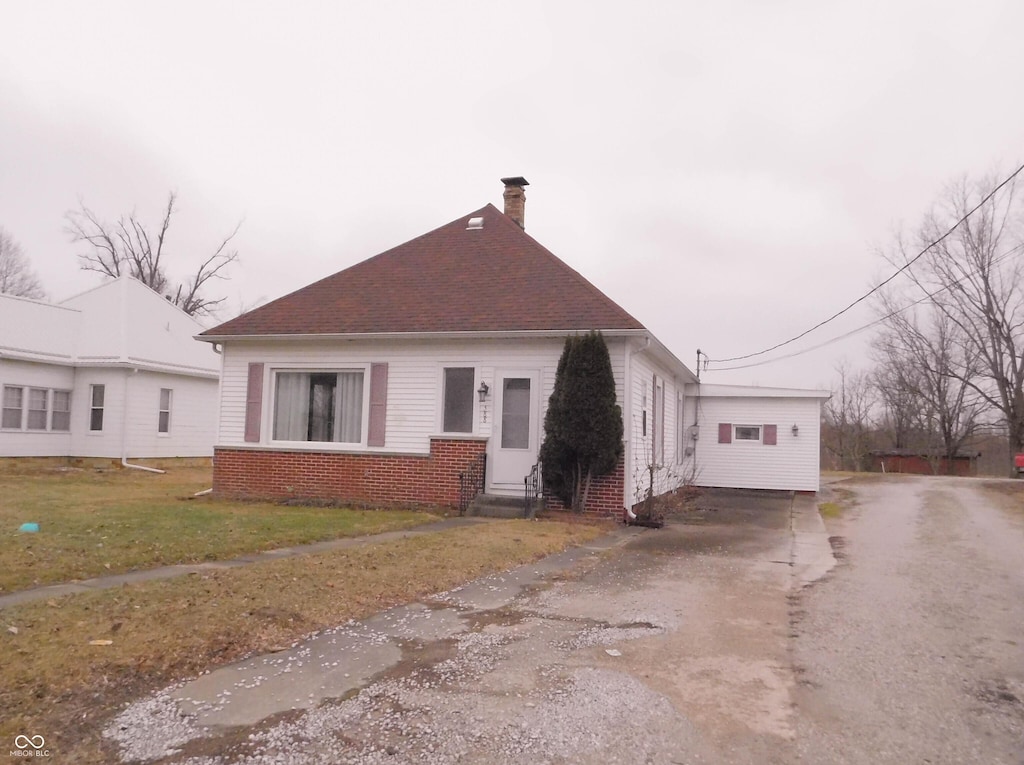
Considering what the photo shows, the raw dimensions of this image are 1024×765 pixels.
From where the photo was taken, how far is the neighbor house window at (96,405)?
70.3ft

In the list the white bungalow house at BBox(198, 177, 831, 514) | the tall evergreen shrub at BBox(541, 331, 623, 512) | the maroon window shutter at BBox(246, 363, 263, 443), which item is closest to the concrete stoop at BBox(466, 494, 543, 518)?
the white bungalow house at BBox(198, 177, 831, 514)

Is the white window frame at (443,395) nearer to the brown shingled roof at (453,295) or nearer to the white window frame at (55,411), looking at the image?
the brown shingled roof at (453,295)

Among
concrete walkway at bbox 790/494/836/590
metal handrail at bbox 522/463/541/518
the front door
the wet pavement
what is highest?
the front door

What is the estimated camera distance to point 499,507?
12969 millimetres

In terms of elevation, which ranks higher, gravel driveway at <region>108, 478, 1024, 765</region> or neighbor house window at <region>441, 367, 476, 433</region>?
neighbor house window at <region>441, 367, 476, 433</region>

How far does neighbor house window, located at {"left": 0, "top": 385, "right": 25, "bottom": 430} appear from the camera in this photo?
20.0 m

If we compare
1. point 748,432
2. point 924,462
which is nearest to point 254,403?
point 748,432

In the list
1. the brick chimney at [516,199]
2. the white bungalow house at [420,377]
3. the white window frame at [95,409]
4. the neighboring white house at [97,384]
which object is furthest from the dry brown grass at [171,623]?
the white window frame at [95,409]

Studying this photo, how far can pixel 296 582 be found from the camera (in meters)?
7.09

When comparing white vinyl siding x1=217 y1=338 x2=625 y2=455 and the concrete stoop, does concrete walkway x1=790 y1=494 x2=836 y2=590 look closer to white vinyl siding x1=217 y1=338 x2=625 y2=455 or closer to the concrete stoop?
white vinyl siding x1=217 y1=338 x2=625 y2=455

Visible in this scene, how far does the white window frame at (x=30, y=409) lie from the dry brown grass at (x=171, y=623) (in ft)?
51.0

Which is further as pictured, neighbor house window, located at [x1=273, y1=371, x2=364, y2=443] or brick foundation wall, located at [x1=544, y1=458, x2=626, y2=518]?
neighbor house window, located at [x1=273, y1=371, x2=364, y2=443]

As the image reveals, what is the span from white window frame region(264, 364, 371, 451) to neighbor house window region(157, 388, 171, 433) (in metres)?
9.14

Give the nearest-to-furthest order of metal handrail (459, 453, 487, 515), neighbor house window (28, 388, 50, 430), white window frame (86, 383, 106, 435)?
metal handrail (459, 453, 487, 515) → neighbor house window (28, 388, 50, 430) → white window frame (86, 383, 106, 435)
